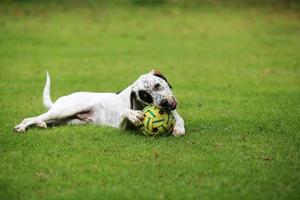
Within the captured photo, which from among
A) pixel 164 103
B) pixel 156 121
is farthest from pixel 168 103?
pixel 156 121

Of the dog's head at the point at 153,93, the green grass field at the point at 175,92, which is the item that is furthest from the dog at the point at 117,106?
the green grass field at the point at 175,92

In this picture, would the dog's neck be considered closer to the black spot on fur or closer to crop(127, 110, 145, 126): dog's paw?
the black spot on fur

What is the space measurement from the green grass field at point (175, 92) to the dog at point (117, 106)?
9.0 inches

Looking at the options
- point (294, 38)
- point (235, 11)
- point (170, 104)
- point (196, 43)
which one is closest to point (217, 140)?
point (170, 104)

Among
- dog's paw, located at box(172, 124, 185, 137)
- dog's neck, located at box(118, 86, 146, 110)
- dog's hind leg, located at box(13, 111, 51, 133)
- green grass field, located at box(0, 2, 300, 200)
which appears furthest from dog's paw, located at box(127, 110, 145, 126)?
dog's hind leg, located at box(13, 111, 51, 133)

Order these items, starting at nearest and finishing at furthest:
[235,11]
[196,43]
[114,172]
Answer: [114,172], [196,43], [235,11]

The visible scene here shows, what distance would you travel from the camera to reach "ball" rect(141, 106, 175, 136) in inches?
331

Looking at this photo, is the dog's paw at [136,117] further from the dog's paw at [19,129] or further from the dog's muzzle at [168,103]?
the dog's paw at [19,129]

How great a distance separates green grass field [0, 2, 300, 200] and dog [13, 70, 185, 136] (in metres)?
0.23

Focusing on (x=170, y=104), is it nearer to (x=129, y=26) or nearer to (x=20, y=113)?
(x=20, y=113)

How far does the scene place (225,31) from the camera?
72.2ft

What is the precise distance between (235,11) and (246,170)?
20.3 m

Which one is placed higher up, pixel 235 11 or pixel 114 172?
pixel 235 11

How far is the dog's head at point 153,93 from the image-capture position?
8383mm
